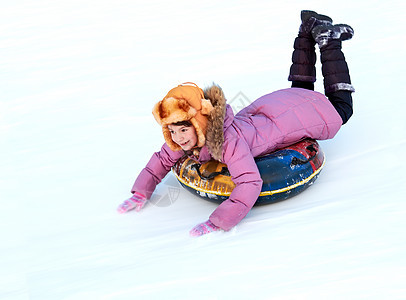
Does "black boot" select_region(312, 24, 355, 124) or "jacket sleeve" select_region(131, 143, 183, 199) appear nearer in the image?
"jacket sleeve" select_region(131, 143, 183, 199)

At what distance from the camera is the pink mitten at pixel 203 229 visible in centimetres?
279

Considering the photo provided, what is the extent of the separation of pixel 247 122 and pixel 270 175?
35 centimetres

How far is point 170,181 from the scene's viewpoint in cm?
351

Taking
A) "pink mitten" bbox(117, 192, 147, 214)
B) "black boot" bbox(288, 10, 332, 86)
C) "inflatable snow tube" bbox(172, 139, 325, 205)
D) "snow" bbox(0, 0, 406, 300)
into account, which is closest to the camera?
"snow" bbox(0, 0, 406, 300)

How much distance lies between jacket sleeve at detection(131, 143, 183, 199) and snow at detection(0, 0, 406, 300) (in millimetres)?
107

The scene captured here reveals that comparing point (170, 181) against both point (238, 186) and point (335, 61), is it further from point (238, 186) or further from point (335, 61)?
point (335, 61)

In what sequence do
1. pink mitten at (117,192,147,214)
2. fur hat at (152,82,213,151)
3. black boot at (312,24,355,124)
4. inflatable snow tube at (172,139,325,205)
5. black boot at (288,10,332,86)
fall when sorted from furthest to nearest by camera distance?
1. black boot at (288,10,332,86)
2. black boot at (312,24,355,124)
3. pink mitten at (117,192,147,214)
4. inflatable snow tube at (172,139,325,205)
5. fur hat at (152,82,213,151)

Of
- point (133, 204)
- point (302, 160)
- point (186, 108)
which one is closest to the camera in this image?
point (186, 108)

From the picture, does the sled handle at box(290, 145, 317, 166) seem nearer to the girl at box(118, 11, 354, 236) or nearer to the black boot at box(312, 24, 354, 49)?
the girl at box(118, 11, 354, 236)

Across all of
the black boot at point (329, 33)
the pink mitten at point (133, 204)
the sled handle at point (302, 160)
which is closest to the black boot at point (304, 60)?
the black boot at point (329, 33)

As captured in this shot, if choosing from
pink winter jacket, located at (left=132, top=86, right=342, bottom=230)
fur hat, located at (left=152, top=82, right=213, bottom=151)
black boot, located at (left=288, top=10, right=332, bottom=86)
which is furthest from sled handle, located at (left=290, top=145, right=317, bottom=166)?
black boot, located at (left=288, top=10, right=332, bottom=86)

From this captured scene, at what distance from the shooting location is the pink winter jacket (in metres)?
2.80

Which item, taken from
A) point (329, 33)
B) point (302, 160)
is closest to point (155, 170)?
point (302, 160)

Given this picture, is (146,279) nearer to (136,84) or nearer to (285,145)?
(285,145)
